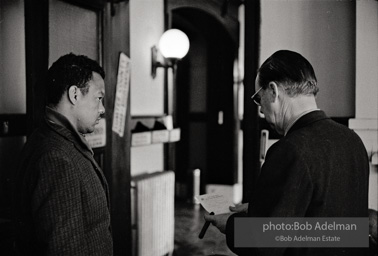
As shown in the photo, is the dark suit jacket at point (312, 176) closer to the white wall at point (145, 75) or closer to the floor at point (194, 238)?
the white wall at point (145, 75)

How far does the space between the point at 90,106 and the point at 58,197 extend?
43cm

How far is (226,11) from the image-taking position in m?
5.41

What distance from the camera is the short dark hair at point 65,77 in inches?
62.3

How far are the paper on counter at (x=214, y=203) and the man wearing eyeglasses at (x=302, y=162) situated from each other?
0.17m

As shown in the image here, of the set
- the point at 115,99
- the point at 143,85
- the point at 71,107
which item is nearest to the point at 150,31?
the point at 143,85

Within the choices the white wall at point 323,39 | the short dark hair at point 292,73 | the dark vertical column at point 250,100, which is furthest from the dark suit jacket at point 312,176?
the white wall at point 323,39

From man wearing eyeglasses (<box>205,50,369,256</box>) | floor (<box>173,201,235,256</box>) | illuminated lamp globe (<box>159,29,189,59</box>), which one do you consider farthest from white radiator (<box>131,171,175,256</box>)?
man wearing eyeglasses (<box>205,50,369,256</box>)

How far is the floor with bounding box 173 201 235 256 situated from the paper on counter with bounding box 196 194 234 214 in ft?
7.88

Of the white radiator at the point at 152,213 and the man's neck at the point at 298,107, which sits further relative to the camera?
the white radiator at the point at 152,213

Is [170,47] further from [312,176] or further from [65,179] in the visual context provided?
[312,176]

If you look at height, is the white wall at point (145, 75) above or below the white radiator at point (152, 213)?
above

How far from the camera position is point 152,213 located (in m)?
3.69

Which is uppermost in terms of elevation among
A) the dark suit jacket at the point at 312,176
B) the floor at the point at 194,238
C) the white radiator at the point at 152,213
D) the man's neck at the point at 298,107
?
the man's neck at the point at 298,107

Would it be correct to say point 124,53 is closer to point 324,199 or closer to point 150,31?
point 150,31
